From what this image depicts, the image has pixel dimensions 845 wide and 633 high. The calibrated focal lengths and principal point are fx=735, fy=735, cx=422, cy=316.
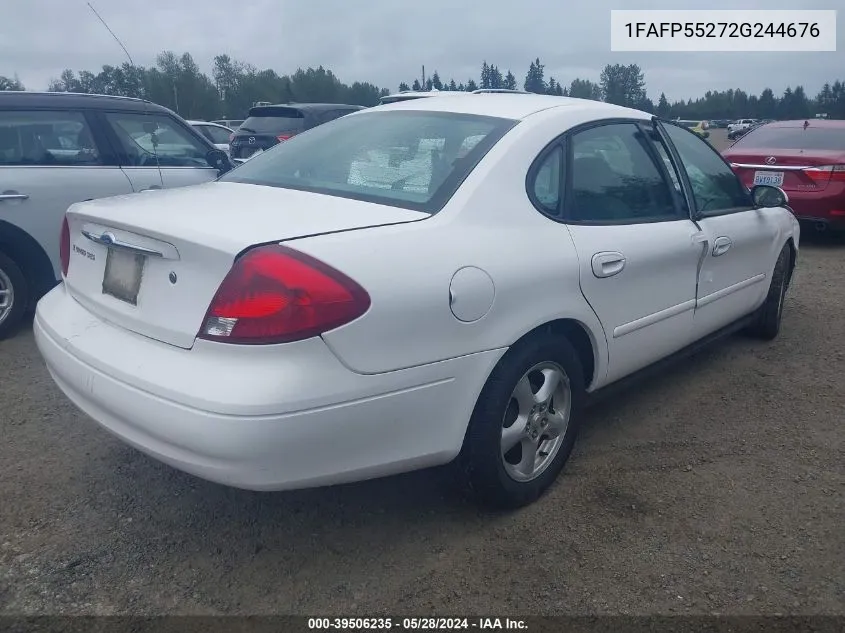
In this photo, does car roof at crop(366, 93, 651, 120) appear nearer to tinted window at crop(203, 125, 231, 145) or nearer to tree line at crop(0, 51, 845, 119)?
tree line at crop(0, 51, 845, 119)

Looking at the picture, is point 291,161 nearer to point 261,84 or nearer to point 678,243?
point 678,243

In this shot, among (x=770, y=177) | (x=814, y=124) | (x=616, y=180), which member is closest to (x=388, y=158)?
(x=616, y=180)

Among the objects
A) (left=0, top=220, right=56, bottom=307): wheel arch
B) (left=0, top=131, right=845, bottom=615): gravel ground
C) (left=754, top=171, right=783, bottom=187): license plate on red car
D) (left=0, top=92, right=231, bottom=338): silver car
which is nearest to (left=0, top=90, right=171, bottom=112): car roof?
(left=0, top=92, right=231, bottom=338): silver car

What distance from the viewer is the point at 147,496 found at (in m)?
2.90

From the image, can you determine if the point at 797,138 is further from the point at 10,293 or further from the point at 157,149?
the point at 10,293

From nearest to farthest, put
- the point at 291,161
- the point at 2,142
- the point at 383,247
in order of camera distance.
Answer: the point at 383,247 < the point at 291,161 < the point at 2,142

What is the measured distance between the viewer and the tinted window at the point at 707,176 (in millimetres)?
3828

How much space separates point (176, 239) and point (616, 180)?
1.95 meters

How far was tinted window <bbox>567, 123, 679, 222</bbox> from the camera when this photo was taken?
3043 mm

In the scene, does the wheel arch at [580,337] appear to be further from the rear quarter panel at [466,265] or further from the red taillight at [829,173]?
the red taillight at [829,173]

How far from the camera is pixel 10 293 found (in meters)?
4.73

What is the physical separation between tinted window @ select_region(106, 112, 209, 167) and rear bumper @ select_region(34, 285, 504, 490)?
10.6 ft

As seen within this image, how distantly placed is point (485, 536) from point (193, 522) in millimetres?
1084

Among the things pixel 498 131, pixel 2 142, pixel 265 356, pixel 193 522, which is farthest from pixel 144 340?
pixel 2 142
